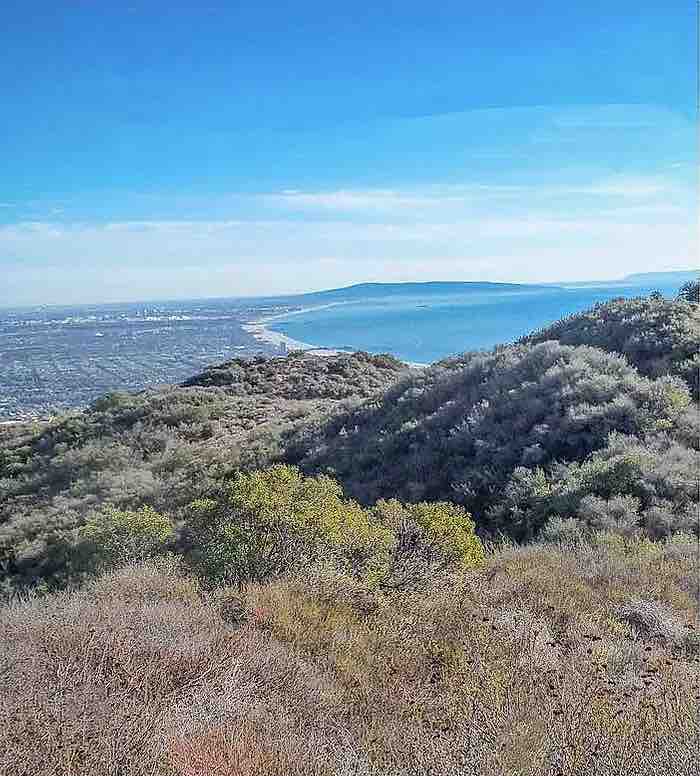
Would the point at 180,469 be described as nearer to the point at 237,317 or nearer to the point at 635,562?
the point at 635,562

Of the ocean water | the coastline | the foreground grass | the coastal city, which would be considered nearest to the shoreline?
the coastline

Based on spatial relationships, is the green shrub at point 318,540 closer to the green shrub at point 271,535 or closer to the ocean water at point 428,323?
the green shrub at point 271,535

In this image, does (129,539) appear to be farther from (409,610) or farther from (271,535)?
(409,610)

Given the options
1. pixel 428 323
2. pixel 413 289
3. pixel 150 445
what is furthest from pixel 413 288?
pixel 150 445

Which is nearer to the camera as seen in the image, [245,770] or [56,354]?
[245,770]

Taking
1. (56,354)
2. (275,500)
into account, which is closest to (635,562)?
(275,500)
